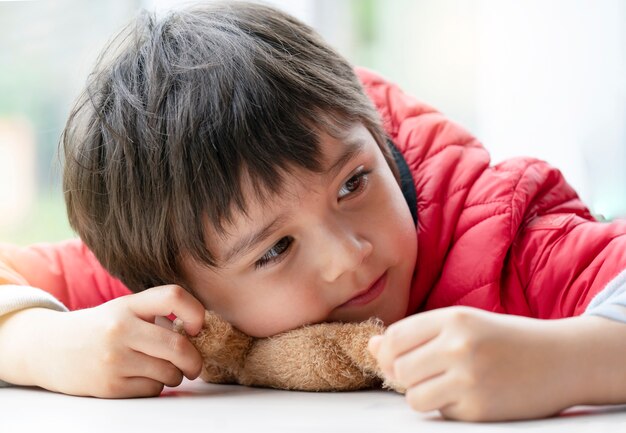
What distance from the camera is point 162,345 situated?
2.93 feet

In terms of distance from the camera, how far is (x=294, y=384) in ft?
2.90

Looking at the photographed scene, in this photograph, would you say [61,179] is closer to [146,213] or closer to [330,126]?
[146,213]

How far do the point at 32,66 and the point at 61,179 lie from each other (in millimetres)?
1044

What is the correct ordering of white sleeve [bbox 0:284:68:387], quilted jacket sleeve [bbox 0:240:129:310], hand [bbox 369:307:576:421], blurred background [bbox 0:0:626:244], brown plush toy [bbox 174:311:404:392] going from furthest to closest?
blurred background [bbox 0:0:626:244]
quilted jacket sleeve [bbox 0:240:129:310]
white sleeve [bbox 0:284:68:387]
brown plush toy [bbox 174:311:404:392]
hand [bbox 369:307:576:421]

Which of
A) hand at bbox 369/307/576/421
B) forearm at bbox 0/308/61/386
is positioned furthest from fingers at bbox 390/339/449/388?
forearm at bbox 0/308/61/386

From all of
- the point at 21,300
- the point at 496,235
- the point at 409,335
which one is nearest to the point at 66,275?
the point at 21,300

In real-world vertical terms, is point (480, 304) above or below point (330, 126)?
below

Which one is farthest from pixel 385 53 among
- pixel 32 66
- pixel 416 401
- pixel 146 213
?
pixel 416 401

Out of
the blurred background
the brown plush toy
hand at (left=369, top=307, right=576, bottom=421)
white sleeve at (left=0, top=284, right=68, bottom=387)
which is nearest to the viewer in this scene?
hand at (left=369, top=307, right=576, bottom=421)

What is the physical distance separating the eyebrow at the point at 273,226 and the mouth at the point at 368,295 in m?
0.12

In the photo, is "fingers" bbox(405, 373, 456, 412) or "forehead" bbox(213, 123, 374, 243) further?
"forehead" bbox(213, 123, 374, 243)

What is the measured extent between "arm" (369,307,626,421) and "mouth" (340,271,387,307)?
9.6 inches

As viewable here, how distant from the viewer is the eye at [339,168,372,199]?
0.93 m

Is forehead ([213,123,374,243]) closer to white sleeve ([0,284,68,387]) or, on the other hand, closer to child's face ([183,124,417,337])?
child's face ([183,124,417,337])
